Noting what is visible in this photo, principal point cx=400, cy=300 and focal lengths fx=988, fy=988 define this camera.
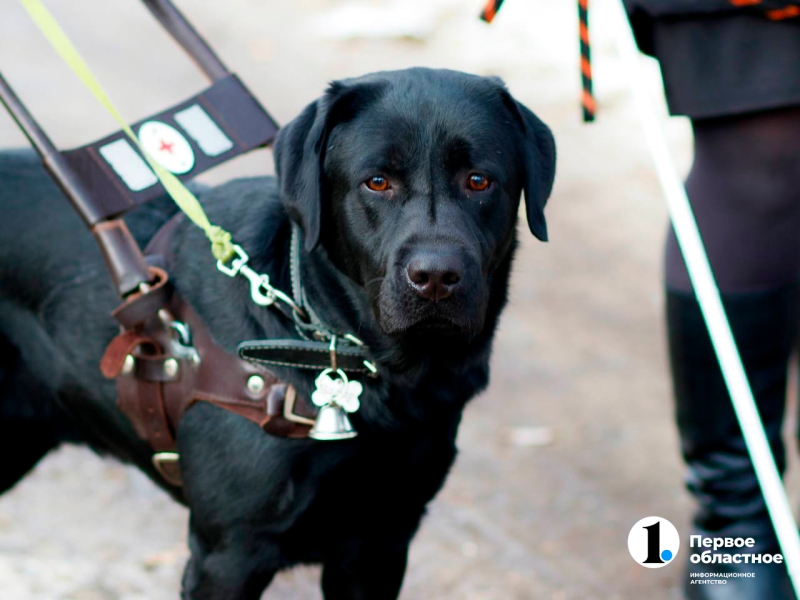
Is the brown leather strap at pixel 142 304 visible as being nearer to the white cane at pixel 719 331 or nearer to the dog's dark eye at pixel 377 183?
the dog's dark eye at pixel 377 183

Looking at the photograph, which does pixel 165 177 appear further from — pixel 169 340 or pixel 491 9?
pixel 491 9

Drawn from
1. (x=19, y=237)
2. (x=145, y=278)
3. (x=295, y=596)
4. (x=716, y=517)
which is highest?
(x=19, y=237)

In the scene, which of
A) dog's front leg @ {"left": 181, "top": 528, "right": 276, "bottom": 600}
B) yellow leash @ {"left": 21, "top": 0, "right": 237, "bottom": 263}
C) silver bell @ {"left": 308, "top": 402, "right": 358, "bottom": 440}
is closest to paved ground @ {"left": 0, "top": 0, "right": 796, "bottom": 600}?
dog's front leg @ {"left": 181, "top": 528, "right": 276, "bottom": 600}

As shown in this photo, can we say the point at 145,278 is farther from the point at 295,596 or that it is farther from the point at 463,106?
the point at 295,596

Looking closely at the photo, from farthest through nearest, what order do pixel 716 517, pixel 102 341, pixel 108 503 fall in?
pixel 108 503
pixel 716 517
pixel 102 341

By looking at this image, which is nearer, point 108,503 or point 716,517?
point 716,517

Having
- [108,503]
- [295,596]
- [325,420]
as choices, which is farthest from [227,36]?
[325,420]

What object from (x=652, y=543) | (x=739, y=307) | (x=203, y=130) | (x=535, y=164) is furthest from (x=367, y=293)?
(x=652, y=543)

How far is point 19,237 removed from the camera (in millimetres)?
2268

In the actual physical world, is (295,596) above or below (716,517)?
above

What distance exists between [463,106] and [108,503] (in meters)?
1.77

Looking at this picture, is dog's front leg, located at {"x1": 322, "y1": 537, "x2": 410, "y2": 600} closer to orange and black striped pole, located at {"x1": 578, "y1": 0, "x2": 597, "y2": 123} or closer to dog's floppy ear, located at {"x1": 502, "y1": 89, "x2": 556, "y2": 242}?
dog's floppy ear, located at {"x1": 502, "y1": 89, "x2": 556, "y2": 242}

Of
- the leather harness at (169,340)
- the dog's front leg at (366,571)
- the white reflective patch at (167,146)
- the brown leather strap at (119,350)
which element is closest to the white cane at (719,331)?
the leather harness at (169,340)

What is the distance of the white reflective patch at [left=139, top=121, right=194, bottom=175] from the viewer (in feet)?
7.07
